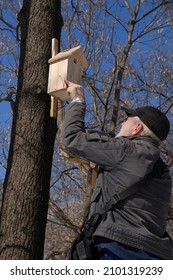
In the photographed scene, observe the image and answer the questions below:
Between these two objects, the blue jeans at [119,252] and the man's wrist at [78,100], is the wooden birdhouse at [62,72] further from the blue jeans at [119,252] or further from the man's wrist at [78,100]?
the blue jeans at [119,252]

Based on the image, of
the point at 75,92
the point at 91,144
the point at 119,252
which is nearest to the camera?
the point at 119,252

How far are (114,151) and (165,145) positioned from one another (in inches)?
303

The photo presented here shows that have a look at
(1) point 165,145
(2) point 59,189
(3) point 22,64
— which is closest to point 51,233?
(2) point 59,189

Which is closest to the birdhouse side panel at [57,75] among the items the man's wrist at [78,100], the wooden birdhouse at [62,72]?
the wooden birdhouse at [62,72]

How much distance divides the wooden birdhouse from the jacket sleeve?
0.68 m

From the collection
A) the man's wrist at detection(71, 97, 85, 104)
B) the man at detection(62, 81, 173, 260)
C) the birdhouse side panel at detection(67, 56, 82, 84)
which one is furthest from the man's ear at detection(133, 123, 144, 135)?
the birdhouse side panel at detection(67, 56, 82, 84)

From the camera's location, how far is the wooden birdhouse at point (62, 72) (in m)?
2.95

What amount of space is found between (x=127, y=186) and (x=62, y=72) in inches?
46.2

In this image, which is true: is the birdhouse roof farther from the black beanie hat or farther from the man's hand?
the black beanie hat

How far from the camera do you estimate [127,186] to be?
216 centimetres

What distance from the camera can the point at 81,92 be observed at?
2.58 metres

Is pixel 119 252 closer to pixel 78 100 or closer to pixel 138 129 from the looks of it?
pixel 138 129

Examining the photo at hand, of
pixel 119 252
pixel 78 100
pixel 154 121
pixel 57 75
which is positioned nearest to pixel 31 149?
pixel 57 75
